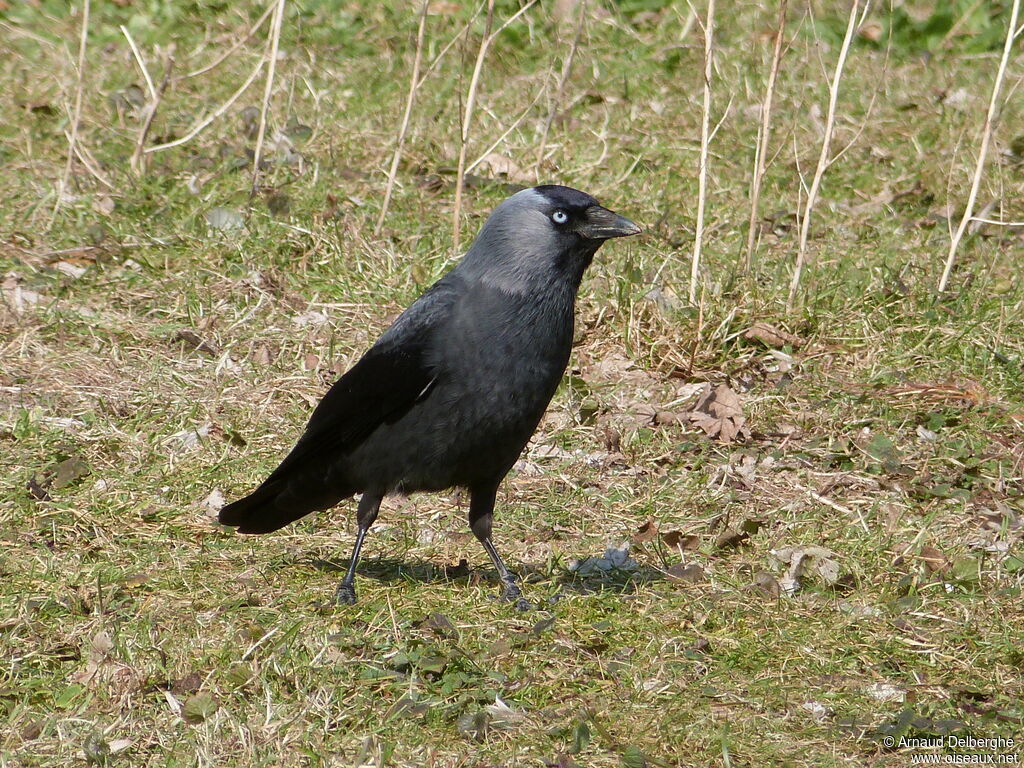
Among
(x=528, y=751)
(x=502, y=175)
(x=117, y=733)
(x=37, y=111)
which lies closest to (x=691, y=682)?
(x=528, y=751)

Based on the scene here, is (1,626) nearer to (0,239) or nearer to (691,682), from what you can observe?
(691,682)

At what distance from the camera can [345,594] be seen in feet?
14.1

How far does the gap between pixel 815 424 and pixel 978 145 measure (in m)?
3.07

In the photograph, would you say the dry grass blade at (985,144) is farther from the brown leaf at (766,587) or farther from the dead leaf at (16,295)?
the dead leaf at (16,295)

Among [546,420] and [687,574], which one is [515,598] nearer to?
[687,574]

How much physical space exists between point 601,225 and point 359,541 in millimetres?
1354

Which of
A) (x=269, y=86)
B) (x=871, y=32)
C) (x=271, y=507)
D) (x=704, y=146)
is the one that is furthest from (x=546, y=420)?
(x=871, y=32)

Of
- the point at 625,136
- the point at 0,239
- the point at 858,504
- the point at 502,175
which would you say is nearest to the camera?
the point at 858,504

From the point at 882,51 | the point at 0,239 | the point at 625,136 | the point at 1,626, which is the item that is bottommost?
the point at 1,626

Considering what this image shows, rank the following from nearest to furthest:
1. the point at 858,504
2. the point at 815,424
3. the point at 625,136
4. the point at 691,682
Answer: the point at 691,682 → the point at 858,504 → the point at 815,424 → the point at 625,136

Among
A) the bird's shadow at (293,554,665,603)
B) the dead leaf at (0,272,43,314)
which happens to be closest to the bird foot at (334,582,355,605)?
the bird's shadow at (293,554,665,603)

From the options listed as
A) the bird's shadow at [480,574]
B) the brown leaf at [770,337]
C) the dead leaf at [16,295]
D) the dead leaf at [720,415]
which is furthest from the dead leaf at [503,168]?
the bird's shadow at [480,574]

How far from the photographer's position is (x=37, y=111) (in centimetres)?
798

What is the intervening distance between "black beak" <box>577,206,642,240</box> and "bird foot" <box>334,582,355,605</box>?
1.42 meters
